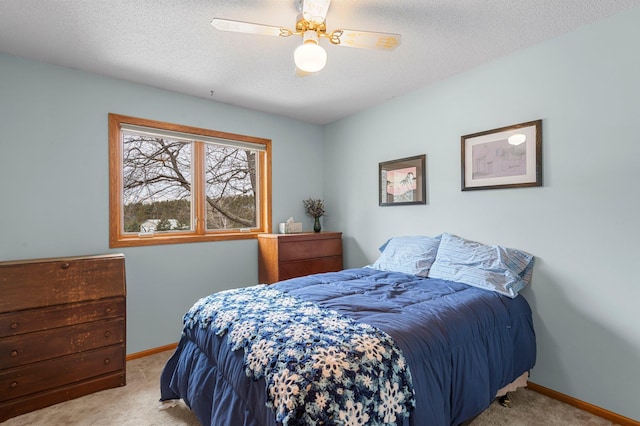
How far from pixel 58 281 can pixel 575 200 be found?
3.60 m

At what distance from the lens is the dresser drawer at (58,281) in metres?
2.03

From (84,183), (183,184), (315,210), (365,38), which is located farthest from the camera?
(315,210)

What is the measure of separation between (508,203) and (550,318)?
867 millimetres

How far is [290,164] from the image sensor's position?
396 cm

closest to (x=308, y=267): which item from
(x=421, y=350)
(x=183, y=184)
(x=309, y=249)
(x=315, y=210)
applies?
(x=309, y=249)

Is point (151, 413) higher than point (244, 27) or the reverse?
the reverse

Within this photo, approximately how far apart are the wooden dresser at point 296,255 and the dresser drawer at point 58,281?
55.3 inches

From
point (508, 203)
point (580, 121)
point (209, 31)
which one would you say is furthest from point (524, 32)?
point (209, 31)

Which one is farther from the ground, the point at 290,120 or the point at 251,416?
the point at 290,120

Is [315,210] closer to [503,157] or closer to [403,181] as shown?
[403,181]

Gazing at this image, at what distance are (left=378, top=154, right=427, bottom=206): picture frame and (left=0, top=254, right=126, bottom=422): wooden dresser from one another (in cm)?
255

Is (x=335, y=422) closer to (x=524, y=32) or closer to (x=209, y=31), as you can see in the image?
(x=209, y=31)

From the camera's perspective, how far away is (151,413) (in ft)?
6.63

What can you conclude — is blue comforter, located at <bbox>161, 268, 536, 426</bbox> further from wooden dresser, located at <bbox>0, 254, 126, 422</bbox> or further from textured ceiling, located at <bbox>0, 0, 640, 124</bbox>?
textured ceiling, located at <bbox>0, 0, 640, 124</bbox>
